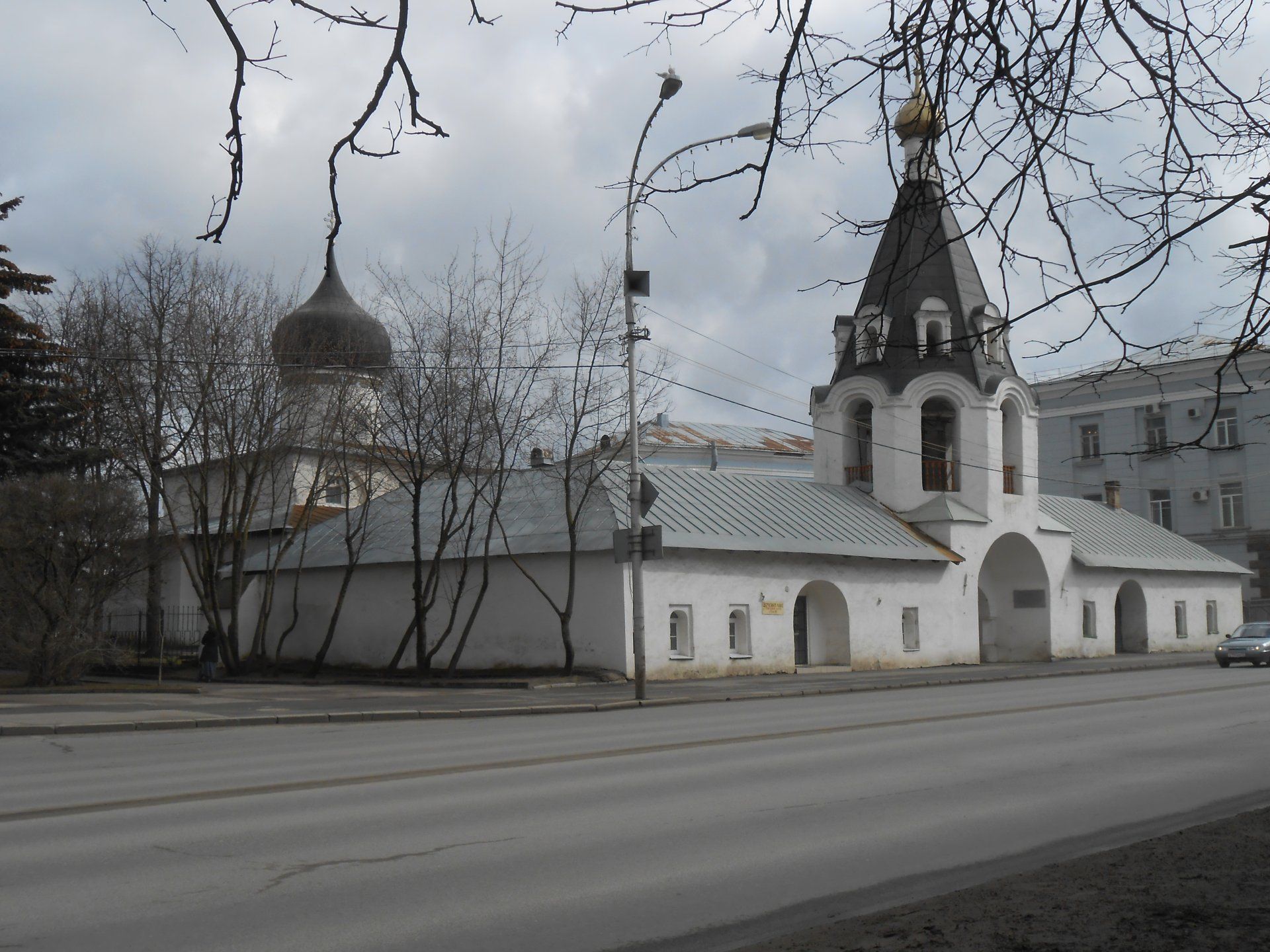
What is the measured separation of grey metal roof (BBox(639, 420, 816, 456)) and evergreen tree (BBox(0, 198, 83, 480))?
30.7 m

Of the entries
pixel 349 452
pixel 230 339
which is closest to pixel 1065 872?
pixel 230 339

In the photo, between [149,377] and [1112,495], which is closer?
[149,377]

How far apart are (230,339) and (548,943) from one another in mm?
25457

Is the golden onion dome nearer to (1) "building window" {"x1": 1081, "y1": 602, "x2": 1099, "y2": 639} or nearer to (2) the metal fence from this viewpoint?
(2) the metal fence

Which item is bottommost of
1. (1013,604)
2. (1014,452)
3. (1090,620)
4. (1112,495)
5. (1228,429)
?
(1090,620)

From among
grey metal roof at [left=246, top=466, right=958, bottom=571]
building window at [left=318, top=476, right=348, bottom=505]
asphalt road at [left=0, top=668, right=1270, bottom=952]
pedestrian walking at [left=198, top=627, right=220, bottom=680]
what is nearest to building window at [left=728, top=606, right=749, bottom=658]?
grey metal roof at [left=246, top=466, right=958, bottom=571]

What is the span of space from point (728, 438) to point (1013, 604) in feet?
90.0

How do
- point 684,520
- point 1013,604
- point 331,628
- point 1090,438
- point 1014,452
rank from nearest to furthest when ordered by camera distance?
1. point 684,520
2. point 331,628
3. point 1014,452
4. point 1013,604
5. point 1090,438

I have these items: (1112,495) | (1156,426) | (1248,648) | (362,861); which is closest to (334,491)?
(1248,648)

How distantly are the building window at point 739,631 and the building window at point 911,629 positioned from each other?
242 inches

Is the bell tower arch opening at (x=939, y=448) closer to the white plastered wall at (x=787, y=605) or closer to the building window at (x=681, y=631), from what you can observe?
the white plastered wall at (x=787, y=605)

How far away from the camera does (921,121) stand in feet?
20.5

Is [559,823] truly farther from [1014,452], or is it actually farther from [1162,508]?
[1162,508]

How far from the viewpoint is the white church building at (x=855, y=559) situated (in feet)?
94.9
